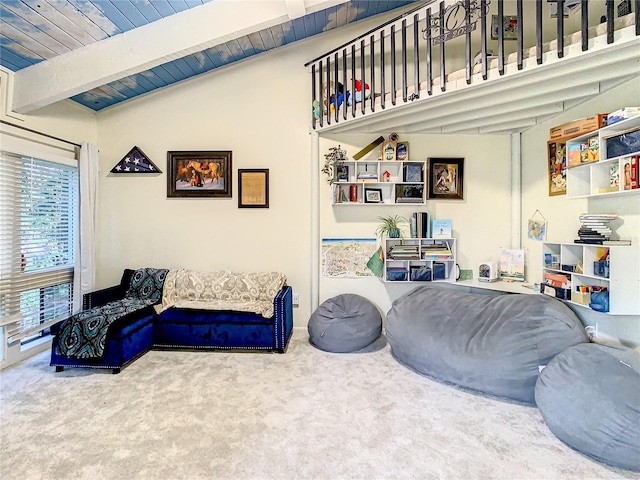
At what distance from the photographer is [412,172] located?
3533 mm

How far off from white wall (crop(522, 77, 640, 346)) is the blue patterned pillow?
4036mm

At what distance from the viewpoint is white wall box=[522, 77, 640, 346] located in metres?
2.21

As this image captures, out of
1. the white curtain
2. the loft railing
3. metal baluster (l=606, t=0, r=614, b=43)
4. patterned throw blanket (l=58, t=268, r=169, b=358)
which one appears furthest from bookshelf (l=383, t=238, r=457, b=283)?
the white curtain

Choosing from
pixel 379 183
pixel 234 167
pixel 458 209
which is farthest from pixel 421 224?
pixel 234 167

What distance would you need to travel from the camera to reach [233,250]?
384cm

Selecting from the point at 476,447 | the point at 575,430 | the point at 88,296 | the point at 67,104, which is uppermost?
the point at 67,104

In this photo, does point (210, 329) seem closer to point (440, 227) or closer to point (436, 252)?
point (436, 252)

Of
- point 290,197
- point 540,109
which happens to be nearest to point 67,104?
point 290,197

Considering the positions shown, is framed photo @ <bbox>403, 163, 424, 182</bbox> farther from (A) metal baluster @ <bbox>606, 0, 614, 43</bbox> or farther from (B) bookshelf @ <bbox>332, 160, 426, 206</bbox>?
(A) metal baluster @ <bbox>606, 0, 614, 43</bbox>

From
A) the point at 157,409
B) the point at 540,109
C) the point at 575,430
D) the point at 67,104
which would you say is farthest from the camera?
the point at 67,104

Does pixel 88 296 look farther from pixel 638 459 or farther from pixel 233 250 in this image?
pixel 638 459

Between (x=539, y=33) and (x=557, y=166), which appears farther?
(x=557, y=166)

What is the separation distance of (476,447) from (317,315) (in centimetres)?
182

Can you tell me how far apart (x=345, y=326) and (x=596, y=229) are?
2.17m
